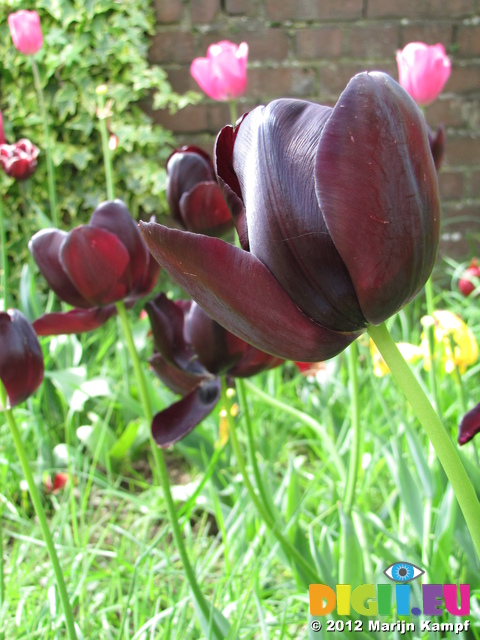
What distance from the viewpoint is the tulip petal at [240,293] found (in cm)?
28

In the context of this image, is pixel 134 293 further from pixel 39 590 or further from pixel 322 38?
pixel 322 38

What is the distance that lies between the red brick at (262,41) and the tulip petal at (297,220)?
73.8 inches

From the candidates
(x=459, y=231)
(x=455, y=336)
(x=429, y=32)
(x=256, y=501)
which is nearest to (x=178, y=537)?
(x=256, y=501)

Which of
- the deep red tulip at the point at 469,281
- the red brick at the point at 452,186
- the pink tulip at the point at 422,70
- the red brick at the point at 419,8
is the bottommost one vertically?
the deep red tulip at the point at 469,281

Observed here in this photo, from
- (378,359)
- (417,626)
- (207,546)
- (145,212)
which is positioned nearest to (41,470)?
(207,546)

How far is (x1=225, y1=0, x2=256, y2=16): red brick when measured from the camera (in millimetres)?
1983

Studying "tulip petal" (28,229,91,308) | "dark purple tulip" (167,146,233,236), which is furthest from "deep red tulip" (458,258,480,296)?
"tulip petal" (28,229,91,308)

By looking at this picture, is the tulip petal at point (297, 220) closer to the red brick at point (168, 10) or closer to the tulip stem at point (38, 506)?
the tulip stem at point (38, 506)

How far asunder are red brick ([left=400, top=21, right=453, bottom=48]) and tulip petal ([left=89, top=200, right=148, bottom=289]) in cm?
177

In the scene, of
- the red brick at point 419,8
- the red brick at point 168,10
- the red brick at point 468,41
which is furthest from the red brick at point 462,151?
the red brick at point 168,10

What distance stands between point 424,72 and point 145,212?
136 cm

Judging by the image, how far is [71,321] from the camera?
0.59 meters

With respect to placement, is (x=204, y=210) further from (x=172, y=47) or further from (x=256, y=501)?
(x=172, y=47)

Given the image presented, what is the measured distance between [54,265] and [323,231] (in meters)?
0.37
